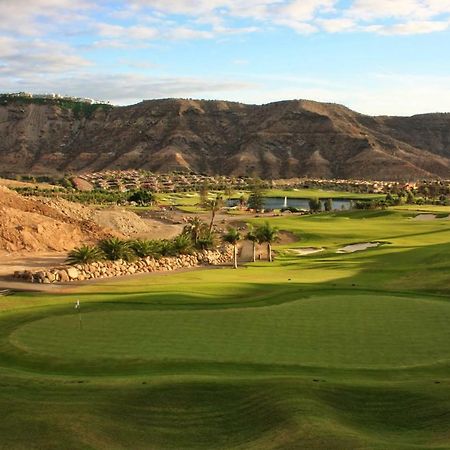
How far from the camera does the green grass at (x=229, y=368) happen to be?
10.8 metres

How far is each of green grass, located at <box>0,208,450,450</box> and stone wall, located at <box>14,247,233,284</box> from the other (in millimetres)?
6844

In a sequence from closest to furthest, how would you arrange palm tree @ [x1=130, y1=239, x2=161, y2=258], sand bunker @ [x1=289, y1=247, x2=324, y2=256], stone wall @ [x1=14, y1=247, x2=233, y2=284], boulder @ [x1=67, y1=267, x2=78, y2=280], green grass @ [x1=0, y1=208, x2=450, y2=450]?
green grass @ [x1=0, y1=208, x2=450, y2=450], stone wall @ [x1=14, y1=247, x2=233, y2=284], boulder @ [x1=67, y1=267, x2=78, y2=280], palm tree @ [x1=130, y1=239, x2=161, y2=258], sand bunker @ [x1=289, y1=247, x2=324, y2=256]

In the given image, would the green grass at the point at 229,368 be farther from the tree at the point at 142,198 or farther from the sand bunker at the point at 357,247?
the tree at the point at 142,198

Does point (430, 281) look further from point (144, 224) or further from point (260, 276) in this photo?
point (144, 224)

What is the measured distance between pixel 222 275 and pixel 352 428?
1012 inches

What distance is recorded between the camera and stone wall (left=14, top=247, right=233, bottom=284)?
35.1 m

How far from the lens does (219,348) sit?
54.2ft

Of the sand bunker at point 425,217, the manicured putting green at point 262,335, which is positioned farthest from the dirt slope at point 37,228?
the sand bunker at point 425,217

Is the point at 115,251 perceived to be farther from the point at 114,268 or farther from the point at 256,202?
the point at 256,202

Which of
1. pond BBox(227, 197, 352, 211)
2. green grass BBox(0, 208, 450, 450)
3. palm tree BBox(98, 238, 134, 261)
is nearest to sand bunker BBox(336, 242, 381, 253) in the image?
palm tree BBox(98, 238, 134, 261)

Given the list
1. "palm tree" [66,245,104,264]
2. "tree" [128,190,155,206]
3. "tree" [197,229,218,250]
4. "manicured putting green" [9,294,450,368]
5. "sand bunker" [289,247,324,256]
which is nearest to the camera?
"manicured putting green" [9,294,450,368]

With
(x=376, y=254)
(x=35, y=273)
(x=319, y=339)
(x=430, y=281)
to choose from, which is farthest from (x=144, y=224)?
(x=319, y=339)

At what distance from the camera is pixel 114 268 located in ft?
128

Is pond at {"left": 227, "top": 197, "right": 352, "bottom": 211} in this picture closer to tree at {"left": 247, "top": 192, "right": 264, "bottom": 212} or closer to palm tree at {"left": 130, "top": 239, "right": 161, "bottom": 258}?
tree at {"left": 247, "top": 192, "right": 264, "bottom": 212}
